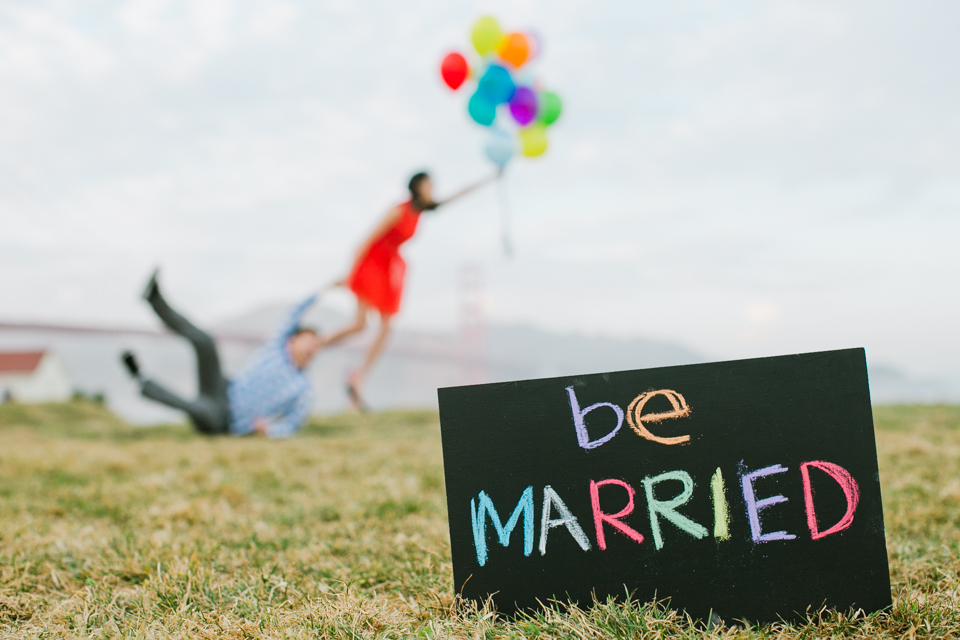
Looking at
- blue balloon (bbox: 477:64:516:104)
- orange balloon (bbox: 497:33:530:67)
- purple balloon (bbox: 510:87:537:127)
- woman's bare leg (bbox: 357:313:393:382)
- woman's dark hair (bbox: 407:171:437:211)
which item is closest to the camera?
blue balloon (bbox: 477:64:516:104)

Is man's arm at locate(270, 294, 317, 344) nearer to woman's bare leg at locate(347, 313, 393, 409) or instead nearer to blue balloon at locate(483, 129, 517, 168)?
woman's bare leg at locate(347, 313, 393, 409)

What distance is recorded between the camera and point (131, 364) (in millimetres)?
4449

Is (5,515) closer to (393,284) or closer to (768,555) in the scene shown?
(768,555)

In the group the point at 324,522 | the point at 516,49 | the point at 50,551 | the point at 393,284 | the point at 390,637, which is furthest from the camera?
the point at 393,284

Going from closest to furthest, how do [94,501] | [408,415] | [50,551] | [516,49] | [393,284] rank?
[50,551] < [94,501] < [516,49] < [393,284] < [408,415]

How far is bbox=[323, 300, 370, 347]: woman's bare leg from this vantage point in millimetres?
5344

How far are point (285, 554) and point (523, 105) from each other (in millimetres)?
3615

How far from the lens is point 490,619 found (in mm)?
1174

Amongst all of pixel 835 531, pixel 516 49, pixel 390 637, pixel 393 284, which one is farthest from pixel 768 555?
pixel 393 284

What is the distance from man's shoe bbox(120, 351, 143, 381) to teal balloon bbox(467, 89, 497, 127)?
3013mm

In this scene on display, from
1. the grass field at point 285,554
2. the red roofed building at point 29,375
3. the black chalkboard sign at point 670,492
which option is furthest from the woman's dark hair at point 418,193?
the red roofed building at point 29,375

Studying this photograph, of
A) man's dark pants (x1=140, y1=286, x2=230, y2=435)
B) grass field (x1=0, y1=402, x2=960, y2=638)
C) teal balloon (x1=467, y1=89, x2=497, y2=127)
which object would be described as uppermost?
teal balloon (x1=467, y1=89, x2=497, y2=127)

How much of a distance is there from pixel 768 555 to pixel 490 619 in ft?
1.87

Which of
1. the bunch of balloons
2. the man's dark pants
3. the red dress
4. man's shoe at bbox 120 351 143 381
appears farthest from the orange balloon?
man's shoe at bbox 120 351 143 381
